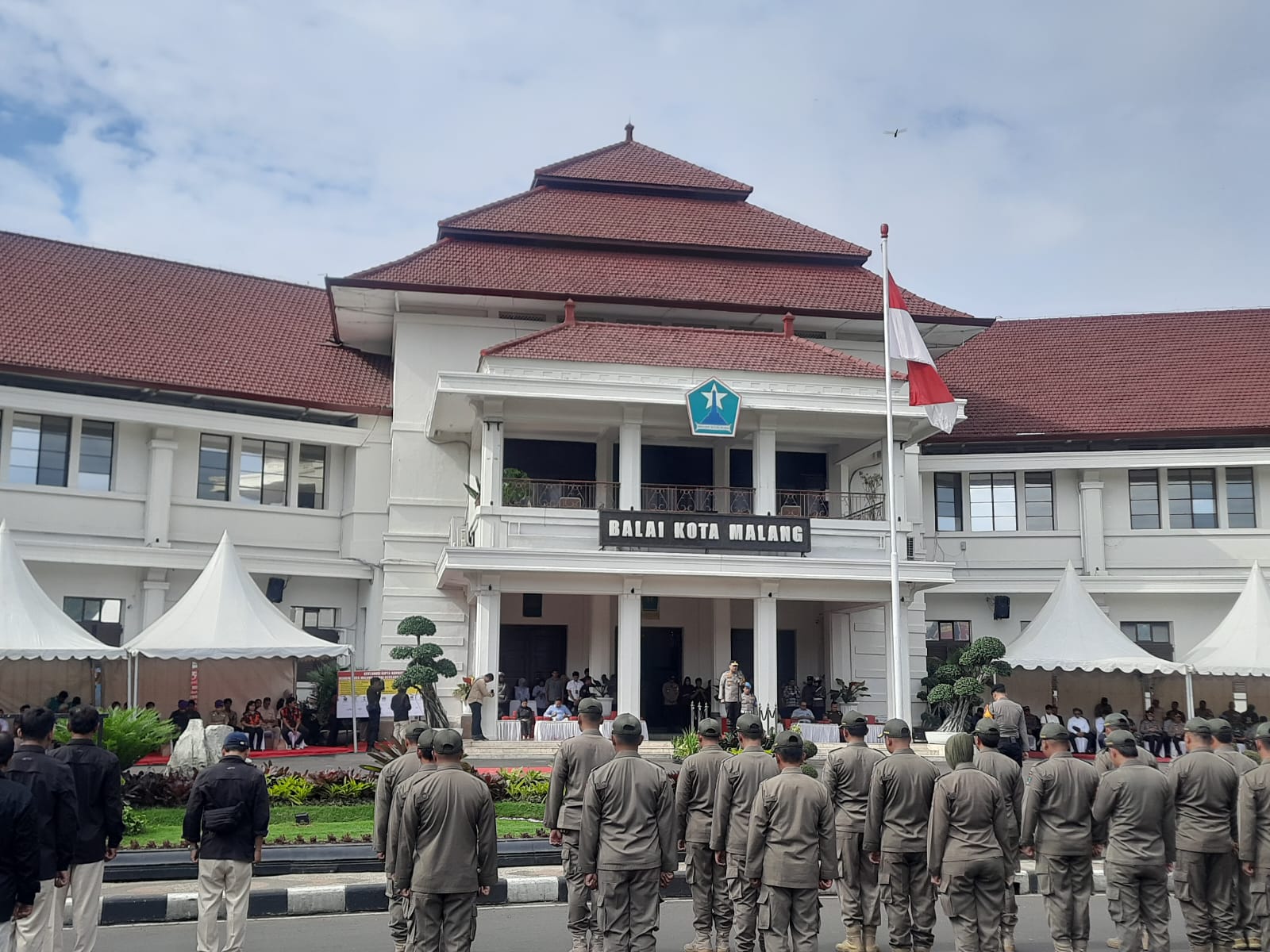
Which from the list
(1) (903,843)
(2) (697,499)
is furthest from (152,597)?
(1) (903,843)

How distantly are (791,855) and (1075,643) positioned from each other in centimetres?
1826

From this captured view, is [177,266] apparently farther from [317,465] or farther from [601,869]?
[601,869]

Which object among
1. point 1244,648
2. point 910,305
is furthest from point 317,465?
point 1244,648

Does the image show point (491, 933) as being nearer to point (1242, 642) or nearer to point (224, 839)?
point (224, 839)

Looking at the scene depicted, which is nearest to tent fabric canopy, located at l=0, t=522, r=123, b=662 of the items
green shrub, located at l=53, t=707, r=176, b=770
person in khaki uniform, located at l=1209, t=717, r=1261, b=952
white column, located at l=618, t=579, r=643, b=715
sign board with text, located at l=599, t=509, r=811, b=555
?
green shrub, located at l=53, t=707, r=176, b=770

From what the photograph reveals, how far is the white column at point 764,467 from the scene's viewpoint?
2283 cm

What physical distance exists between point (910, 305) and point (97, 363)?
55.9 feet

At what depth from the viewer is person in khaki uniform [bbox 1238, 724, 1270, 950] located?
8.89 meters

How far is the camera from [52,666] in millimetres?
22422

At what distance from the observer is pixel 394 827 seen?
757 cm

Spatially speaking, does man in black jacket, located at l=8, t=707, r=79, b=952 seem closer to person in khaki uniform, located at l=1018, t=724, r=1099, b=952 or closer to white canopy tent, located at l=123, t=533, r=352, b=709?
person in khaki uniform, located at l=1018, t=724, r=1099, b=952

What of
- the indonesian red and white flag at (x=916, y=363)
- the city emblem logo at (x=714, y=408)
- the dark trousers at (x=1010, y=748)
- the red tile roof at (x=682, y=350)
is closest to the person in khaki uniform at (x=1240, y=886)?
the dark trousers at (x=1010, y=748)

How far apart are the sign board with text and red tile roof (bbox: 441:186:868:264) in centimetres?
822

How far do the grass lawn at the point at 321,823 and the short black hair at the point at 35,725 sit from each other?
4610 millimetres
